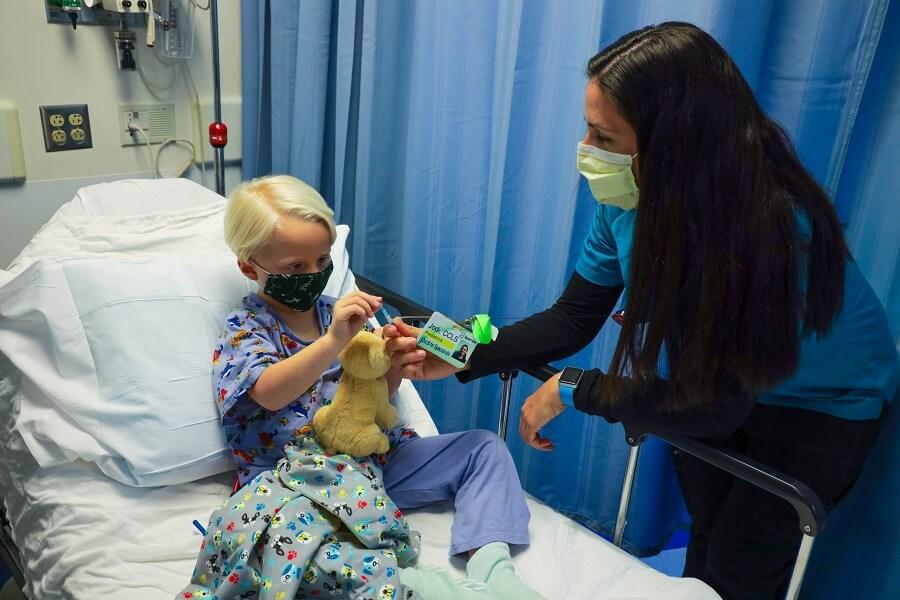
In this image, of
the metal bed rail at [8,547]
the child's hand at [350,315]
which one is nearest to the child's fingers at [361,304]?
the child's hand at [350,315]

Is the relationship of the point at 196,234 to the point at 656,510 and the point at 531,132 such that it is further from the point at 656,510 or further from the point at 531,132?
the point at 656,510

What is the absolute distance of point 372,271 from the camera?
2307mm

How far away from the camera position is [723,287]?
1.04m

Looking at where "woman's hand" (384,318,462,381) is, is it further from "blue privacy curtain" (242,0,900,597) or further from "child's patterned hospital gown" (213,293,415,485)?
"blue privacy curtain" (242,0,900,597)

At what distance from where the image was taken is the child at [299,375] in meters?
1.26

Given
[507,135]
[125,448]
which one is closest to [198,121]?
[507,135]

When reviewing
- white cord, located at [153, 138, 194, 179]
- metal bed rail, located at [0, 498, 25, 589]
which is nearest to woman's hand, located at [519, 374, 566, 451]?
metal bed rail, located at [0, 498, 25, 589]

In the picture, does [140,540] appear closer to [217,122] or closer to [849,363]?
[849,363]

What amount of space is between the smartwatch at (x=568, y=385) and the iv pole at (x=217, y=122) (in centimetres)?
134

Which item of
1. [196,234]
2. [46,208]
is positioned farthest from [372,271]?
[46,208]

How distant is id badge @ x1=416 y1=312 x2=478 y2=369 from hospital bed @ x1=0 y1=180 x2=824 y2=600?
0.21m

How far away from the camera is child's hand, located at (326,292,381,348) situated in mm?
1226

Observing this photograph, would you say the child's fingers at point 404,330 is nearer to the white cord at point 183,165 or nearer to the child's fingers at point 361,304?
the child's fingers at point 361,304

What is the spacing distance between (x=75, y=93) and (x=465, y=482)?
60.3 inches
